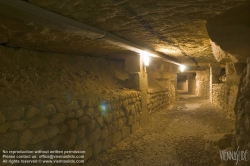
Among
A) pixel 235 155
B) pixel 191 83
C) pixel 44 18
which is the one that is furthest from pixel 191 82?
pixel 44 18

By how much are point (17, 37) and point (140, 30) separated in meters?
2.13

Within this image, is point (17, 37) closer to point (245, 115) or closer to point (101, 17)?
point (101, 17)

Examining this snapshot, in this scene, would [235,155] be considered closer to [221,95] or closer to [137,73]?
[137,73]

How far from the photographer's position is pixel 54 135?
284cm

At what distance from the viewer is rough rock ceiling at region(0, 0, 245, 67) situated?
7.34 feet

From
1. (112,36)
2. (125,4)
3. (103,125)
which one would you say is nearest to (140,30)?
(112,36)

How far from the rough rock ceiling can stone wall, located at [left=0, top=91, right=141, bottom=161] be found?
122 cm

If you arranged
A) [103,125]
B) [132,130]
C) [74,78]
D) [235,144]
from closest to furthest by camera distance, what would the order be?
1. [235,144]
2. [103,125]
3. [74,78]
4. [132,130]

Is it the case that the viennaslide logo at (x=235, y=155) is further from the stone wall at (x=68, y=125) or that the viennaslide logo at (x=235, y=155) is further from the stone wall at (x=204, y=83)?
the stone wall at (x=204, y=83)

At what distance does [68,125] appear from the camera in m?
3.11

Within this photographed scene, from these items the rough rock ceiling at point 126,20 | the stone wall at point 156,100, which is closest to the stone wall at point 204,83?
the stone wall at point 156,100

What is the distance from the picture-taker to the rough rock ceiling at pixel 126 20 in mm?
2238

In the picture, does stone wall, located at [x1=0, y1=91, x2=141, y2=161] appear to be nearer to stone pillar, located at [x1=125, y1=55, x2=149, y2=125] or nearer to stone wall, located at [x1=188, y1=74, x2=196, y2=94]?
stone pillar, located at [x1=125, y1=55, x2=149, y2=125]

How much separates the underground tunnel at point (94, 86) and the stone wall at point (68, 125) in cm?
1
